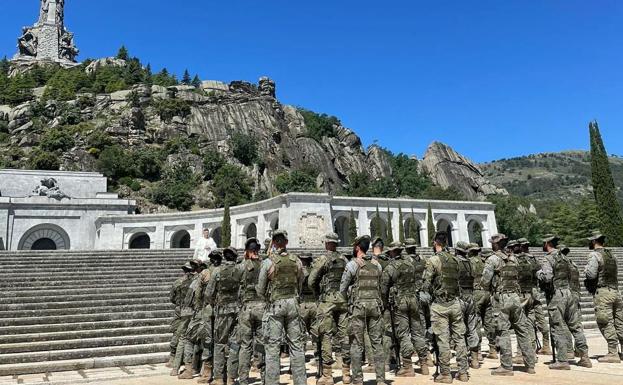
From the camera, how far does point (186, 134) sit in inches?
2694

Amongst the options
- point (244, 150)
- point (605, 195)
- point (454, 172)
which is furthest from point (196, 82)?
point (605, 195)

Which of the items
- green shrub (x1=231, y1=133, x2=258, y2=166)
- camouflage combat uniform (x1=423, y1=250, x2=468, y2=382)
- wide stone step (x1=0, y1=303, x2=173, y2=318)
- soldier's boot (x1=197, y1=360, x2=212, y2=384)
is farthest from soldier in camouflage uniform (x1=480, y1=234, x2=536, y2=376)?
green shrub (x1=231, y1=133, x2=258, y2=166)

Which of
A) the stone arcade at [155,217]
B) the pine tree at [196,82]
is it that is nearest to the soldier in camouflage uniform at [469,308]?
the stone arcade at [155,217]

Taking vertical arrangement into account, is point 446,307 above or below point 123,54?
below

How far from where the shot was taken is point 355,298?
667 centimetres

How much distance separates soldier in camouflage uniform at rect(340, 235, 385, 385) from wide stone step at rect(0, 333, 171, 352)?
5439 mm

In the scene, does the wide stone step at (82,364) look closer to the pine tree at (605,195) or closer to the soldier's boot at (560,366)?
the soldier's boot at (560,366)

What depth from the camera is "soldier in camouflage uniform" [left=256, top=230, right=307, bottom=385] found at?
5.89 metres

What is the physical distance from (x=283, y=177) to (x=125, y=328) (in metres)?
51.9

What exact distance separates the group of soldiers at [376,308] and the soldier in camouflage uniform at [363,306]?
0.02m

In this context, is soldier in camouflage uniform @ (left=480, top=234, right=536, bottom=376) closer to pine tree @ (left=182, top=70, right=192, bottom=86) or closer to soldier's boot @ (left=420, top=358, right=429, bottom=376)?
soldier's boot @ (left=420, top=358, right=429, bottom=376)

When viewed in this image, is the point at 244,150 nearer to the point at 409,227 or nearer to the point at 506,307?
the point at 409,227

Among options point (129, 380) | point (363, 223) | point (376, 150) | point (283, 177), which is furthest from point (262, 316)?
point (376, 150)

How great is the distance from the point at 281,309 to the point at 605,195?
35.0m
